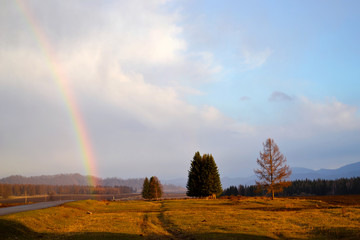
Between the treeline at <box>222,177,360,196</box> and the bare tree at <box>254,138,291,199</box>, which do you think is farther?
the treeline at <box>222,177,360,196</box>

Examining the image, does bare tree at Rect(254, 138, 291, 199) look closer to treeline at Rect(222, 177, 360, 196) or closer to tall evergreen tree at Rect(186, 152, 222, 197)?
tall evergreen tree at Rect(186, 152, 222, 197)

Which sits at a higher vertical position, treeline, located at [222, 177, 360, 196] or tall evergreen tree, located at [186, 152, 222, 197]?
tall evergreen tree, located at [186, 152, 222, 197]

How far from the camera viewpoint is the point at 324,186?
135 meters

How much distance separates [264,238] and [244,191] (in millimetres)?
145568

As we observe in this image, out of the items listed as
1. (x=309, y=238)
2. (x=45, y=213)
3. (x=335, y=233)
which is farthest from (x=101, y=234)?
(x=335, y=233)

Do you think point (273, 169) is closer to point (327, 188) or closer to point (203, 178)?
point (203, 178)

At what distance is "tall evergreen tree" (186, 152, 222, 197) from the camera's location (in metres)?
76.4

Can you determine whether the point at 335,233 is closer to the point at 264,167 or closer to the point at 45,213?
the point at 45,213

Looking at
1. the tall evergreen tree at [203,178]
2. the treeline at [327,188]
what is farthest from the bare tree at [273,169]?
the treeline at [327,188]

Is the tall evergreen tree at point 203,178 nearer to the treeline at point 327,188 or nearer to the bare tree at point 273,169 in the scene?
the bare tree at point 273,169

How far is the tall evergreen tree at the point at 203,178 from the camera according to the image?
7644 cm

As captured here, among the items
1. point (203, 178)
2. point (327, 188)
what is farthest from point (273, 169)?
point (327, 188)

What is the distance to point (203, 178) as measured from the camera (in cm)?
7688

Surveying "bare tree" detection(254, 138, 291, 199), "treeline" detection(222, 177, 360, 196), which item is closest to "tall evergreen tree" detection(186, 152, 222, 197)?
"bare tree" detection(254, 138, 291, 199)
